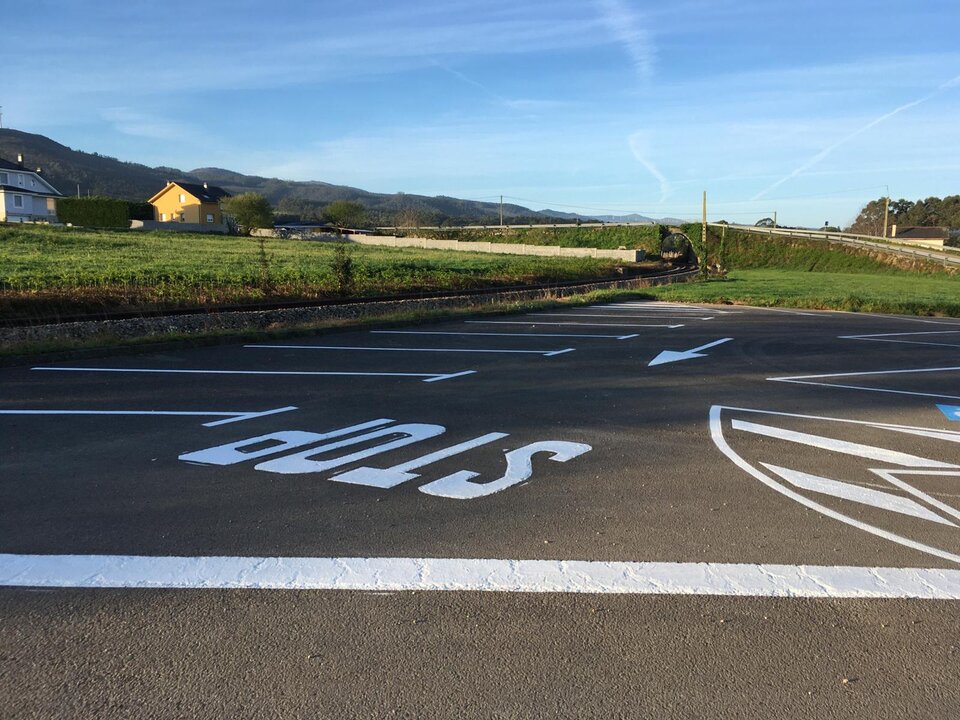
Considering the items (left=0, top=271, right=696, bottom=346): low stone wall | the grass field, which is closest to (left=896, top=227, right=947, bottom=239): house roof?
the grass field

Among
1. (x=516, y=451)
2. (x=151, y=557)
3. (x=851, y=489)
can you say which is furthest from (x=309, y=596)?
(x=851, y=489)

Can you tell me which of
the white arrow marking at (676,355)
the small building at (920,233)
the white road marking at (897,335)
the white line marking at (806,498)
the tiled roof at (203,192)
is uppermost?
the tiled roof at (203,192)

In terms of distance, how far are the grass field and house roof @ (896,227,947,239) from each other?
9018 cm

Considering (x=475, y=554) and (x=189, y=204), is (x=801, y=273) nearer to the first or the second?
(x=475, y=554)

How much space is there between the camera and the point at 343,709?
295 centimetres

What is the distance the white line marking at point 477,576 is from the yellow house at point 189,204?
310 feet

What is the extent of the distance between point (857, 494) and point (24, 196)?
282 feet

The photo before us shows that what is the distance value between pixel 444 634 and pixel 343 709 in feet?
2.24

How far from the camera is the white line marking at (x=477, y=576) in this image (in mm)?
3994

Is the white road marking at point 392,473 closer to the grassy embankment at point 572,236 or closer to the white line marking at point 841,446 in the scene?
the white line marking at point 841,446

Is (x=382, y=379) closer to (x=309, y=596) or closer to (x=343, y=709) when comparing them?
(x=309, y=596)

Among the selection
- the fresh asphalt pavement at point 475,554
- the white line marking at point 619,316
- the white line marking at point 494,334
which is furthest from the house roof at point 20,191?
the fresh asphalt pavement at point 475,554

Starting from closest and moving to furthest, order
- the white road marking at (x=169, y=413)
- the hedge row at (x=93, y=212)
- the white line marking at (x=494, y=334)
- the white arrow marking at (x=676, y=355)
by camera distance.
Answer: the white road marking at (x=169, y=413)
the white arrow marking at (x=676, y=355)
the white line marking at (x=494, y=334)
the hedge row at (x=93, y=212)

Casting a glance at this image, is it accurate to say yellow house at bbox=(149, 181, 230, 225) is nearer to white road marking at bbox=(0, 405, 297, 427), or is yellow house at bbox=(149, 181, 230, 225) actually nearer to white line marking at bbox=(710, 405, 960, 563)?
white road marking at bbox=(0, 405, 297, 427)
